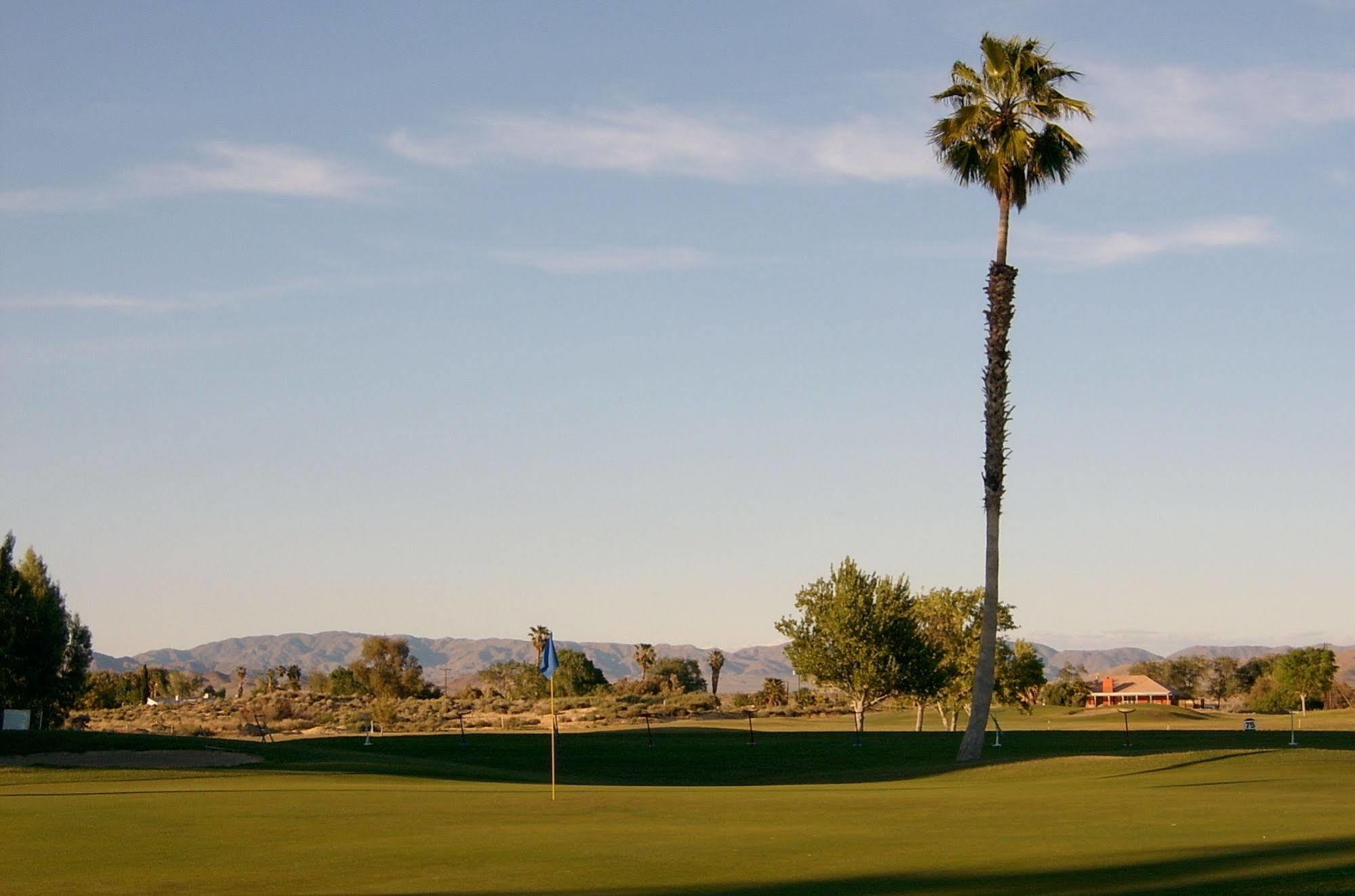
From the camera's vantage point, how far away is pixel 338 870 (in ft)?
52.9

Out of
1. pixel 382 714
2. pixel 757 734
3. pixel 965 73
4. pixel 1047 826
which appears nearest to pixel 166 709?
pixel 382 714

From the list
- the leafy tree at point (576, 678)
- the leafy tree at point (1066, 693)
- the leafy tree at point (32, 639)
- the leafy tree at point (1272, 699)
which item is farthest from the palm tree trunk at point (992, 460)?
the leafy tree at point (1066, 693)

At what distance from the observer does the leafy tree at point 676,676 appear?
5768 inches

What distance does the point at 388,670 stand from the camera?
14888 centimetres

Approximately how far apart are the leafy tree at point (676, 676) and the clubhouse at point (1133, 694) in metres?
48.6

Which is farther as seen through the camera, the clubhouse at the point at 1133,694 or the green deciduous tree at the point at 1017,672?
the clubhouse at the point at 1133,694

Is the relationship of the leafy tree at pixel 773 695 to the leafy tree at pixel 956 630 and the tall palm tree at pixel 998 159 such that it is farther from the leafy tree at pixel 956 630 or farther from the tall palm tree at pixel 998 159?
the tall palm tree at pixel 998 159

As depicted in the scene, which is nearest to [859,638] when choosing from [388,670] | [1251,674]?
[388,670]

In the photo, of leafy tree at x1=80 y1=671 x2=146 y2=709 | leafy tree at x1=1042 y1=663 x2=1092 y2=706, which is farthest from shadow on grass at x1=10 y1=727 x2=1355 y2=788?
leafy tree at x1=1042 y1=663 x2=1092 y2=706

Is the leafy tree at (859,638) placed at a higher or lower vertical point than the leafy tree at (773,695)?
higher

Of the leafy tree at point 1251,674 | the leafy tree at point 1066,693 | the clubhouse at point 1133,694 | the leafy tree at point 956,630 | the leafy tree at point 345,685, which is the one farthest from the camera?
the leafy tree at point 1251,674

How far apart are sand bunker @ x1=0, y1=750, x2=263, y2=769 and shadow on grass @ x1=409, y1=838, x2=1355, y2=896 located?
2932 cm

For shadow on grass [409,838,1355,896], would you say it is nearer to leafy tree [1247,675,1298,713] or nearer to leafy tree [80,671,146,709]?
leafy tree [80,671,146,709]

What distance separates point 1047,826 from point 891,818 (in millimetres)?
2768
